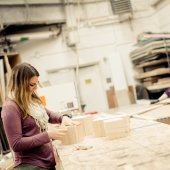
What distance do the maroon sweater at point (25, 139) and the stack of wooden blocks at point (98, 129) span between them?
24 centimetres

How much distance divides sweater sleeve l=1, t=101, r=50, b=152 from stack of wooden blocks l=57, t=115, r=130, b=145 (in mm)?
393

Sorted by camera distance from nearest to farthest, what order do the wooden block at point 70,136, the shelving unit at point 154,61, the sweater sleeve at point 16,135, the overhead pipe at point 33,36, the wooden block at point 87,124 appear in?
the sweater sleeve at point 16,135 < the wooden block at point 70,136 < the wooden block at point 87,124 < the shelving unit at point 154,61 < the overhead pipe at point 33,36

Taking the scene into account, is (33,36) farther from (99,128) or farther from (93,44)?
(99,128)

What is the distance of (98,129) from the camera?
6.97 ft

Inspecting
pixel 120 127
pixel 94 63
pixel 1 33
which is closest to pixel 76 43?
pixel 94 63

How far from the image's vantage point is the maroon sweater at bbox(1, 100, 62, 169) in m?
1.65

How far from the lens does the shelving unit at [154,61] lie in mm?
5066

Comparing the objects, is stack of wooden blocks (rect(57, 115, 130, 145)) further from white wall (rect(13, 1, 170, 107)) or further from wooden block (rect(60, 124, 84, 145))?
white wall (rect(13, 1, 170, 107))

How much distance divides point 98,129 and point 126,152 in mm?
654

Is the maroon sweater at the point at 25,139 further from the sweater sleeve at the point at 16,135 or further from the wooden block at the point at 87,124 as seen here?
the wooden block at the point at 87,124

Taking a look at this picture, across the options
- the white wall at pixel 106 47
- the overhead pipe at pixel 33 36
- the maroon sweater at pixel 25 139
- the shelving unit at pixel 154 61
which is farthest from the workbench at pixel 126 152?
the white wall at pixel 106 47

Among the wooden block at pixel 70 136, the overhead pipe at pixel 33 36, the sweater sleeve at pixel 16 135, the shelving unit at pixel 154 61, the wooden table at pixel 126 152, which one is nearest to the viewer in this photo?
the wooden table at pixel 126 152

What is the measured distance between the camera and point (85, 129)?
2314 millimetres

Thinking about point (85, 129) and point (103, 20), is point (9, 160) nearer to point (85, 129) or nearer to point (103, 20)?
point (85, 129)
